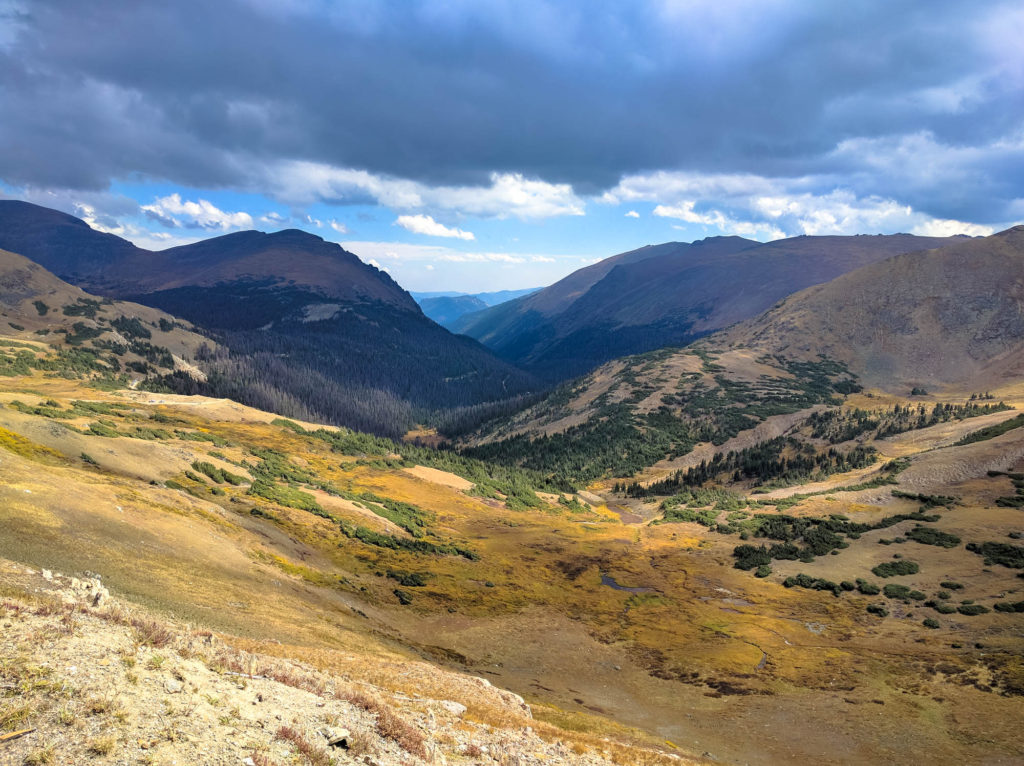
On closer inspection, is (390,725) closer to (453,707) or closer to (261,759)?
(261,759)

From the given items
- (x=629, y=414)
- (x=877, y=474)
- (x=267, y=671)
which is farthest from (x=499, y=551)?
(x=629, y=414)

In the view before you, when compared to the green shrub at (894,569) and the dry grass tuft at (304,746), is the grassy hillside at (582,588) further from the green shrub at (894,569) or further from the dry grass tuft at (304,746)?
the dry grass tuft at (304,746)

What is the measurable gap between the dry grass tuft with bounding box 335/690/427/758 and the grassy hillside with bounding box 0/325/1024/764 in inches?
37.6

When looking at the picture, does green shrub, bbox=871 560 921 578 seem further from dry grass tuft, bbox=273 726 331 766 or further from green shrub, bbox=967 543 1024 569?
dry grass tuft, bbox=273 726 331 766

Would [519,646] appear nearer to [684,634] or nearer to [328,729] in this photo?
[684,634]

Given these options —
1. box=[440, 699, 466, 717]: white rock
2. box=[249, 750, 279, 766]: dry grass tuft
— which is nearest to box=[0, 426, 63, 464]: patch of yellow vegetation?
box=[440, 699, 466, 717]: white rock

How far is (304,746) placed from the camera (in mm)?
11820

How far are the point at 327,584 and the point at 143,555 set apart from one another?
42.6 feet

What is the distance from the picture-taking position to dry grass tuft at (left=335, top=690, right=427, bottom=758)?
44.9 feet

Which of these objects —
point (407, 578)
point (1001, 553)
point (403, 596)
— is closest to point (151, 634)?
point (403, 596)

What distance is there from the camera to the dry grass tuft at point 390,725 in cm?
1368

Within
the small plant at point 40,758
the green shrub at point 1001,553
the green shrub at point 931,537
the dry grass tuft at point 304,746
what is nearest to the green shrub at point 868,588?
the green shrub at point 1001,553

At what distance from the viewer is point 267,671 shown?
51.6 ft

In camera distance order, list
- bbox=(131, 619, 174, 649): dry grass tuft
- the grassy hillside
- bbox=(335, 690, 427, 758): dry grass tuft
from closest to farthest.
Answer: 1. bbox=(335, 690, 427, 758): dry grass tuft
2. bbox=(131, 619, 174, 649): dry grass tuft
3. the grassy hillside
